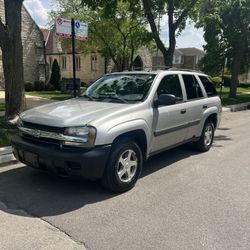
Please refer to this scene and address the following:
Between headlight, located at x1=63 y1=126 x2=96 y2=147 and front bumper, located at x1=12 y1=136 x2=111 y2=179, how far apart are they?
8cm

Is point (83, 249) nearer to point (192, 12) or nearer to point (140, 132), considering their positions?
point (140, 132)

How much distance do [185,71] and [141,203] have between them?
3327mm

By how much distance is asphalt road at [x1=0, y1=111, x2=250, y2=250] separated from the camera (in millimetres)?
3629

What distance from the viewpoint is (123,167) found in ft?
16.0

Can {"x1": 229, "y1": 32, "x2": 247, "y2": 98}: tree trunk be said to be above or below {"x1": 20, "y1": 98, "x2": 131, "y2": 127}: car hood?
above

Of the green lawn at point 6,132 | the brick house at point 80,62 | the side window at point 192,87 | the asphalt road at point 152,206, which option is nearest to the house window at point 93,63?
the brick house at point 80,62

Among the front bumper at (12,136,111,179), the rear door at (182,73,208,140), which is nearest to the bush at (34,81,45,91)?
the rear door at (182,73,208,140)

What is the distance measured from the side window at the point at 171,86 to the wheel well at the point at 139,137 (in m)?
0.92

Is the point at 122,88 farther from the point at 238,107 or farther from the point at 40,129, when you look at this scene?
the point at 238,107

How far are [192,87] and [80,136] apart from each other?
3265 mm

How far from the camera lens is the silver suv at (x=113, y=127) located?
4.42 meters

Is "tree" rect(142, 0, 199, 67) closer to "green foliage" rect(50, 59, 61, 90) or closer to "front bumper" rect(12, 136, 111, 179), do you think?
"front bumper" rect(12, 136, 111, 179)

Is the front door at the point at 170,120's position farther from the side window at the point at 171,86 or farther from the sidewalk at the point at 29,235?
the sidewalk at the point at 29,235

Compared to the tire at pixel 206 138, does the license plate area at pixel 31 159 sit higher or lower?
higher
